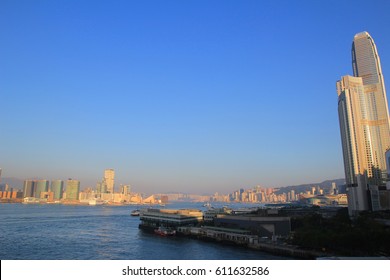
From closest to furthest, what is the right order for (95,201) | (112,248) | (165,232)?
(112,248), (165,232), (95,201)

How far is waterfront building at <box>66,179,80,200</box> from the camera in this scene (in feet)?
230

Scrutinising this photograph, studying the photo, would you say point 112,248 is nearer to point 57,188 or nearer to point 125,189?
point 57,188

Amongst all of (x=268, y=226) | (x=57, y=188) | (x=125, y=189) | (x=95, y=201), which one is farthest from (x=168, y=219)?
(x=125, y=189)

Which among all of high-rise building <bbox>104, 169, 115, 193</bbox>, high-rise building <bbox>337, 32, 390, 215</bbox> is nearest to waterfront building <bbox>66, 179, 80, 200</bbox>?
high-rise building <bbox>104, 169, 115, 193</bbox>

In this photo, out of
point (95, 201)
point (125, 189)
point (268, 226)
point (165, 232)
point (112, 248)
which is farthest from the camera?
point (125, 189)

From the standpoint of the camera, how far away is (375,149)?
2217 cm

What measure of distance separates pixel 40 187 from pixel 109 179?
17.8 metres

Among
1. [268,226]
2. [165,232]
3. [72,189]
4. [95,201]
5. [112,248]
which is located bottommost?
[112,248]

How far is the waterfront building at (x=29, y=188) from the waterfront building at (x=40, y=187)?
734 mm

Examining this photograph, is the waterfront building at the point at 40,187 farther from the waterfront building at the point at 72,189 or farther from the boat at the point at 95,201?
the boat at the point at 95,201

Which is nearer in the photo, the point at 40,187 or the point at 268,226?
the point at 268,226

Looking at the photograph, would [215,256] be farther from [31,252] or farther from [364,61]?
[364,61]

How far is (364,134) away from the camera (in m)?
21.8
